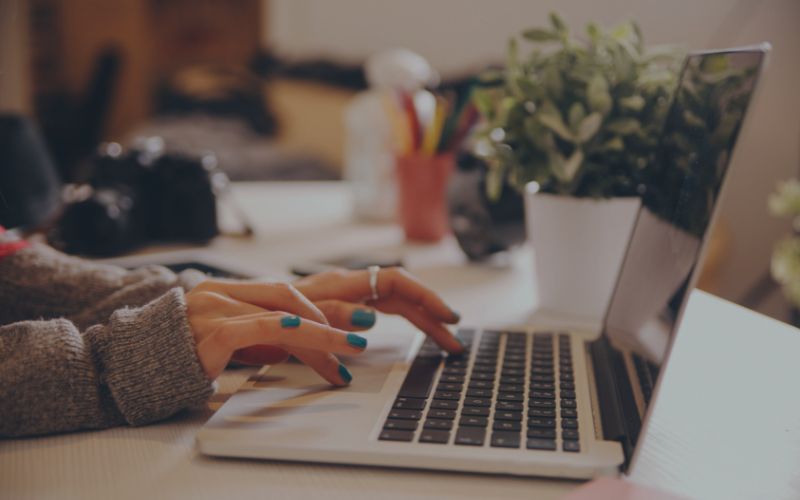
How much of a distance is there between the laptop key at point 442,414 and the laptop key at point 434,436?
2cm

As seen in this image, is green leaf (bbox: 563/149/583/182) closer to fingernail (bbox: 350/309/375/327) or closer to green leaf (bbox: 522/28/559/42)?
green leaf (bbox: 522/28/559/42)

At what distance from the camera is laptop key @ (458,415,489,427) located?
1.67ft

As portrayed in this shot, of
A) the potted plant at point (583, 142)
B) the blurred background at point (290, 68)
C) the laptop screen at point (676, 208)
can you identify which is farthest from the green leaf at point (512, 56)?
the blurred background at point (290, 68)

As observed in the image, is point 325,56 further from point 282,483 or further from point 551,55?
point 282,483

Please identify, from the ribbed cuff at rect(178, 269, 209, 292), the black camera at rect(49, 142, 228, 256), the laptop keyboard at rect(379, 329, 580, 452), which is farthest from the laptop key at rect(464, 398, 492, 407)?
the black camera at rect(49, 142, 228, 256)

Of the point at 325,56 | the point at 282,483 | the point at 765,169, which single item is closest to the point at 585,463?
the point at 282,483

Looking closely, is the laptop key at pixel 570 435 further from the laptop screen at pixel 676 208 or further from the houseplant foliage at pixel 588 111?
the houseplant foliage at pixel 588 111

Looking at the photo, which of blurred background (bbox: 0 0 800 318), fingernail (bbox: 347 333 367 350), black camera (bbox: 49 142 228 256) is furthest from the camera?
blurred background (bbox: 0 0 800 318)

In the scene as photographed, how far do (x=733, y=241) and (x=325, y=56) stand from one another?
2006 mm

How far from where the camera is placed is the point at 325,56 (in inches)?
141

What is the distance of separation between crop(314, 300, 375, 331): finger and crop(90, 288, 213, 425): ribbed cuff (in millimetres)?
151

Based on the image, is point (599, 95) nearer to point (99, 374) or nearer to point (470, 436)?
point (470, 436)

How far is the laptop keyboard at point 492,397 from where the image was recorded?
0.49 meters

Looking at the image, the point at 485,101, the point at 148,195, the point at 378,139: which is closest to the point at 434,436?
the point at 485,101
